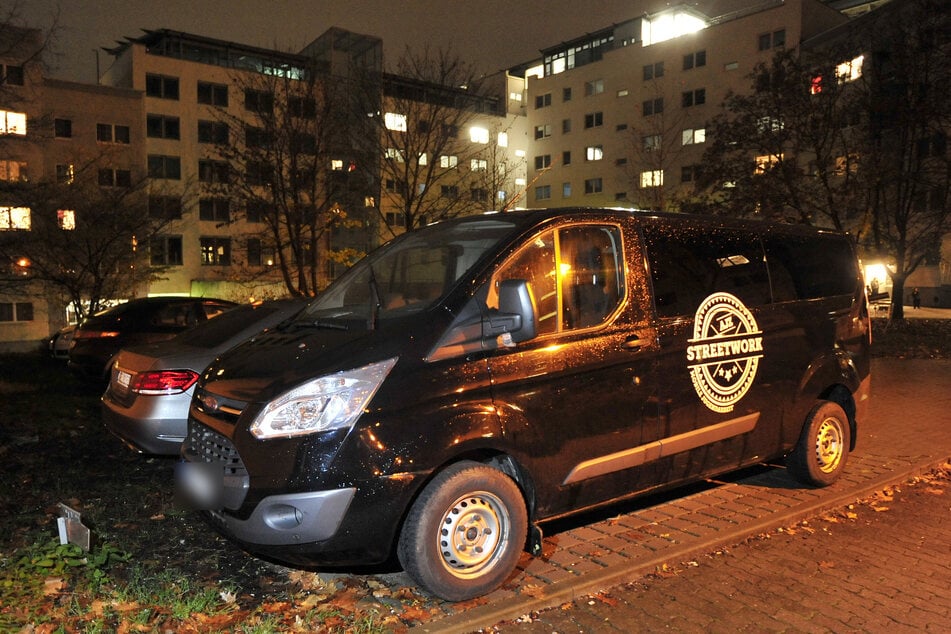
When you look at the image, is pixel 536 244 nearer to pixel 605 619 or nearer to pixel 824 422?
pixel 605 619

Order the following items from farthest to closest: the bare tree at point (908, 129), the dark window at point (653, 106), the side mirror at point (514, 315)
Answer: the dark window at point (653, 106)
the bare tree at point (908, 129)
the side mirror at point (514, 315)

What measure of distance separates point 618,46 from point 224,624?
59.1 metres

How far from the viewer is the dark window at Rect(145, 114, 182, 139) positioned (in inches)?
1735

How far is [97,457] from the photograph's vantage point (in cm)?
696

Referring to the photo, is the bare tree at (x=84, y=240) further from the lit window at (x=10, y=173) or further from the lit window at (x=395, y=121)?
the lit window at (x=395, y=121)

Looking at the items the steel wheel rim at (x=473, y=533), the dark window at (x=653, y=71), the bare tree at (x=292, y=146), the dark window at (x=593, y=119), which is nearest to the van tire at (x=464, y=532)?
the steel wheel rim at (x=473, y=533)

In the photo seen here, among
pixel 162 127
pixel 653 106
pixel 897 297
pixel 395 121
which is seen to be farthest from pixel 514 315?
pixel 653 106

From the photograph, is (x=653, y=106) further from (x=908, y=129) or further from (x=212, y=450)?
(x=212, y=450)

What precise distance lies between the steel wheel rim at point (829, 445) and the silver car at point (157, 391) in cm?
473

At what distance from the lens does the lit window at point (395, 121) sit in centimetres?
2246

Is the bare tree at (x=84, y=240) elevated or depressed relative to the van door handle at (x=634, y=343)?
elevated

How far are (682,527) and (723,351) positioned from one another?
1257 mm

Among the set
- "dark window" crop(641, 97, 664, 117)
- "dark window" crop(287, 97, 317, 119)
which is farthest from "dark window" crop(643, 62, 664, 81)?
"dark window" crop(287, 97, 317, 119)

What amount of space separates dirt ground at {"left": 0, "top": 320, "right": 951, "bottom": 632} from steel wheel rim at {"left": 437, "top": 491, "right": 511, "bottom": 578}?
297 millimetres
